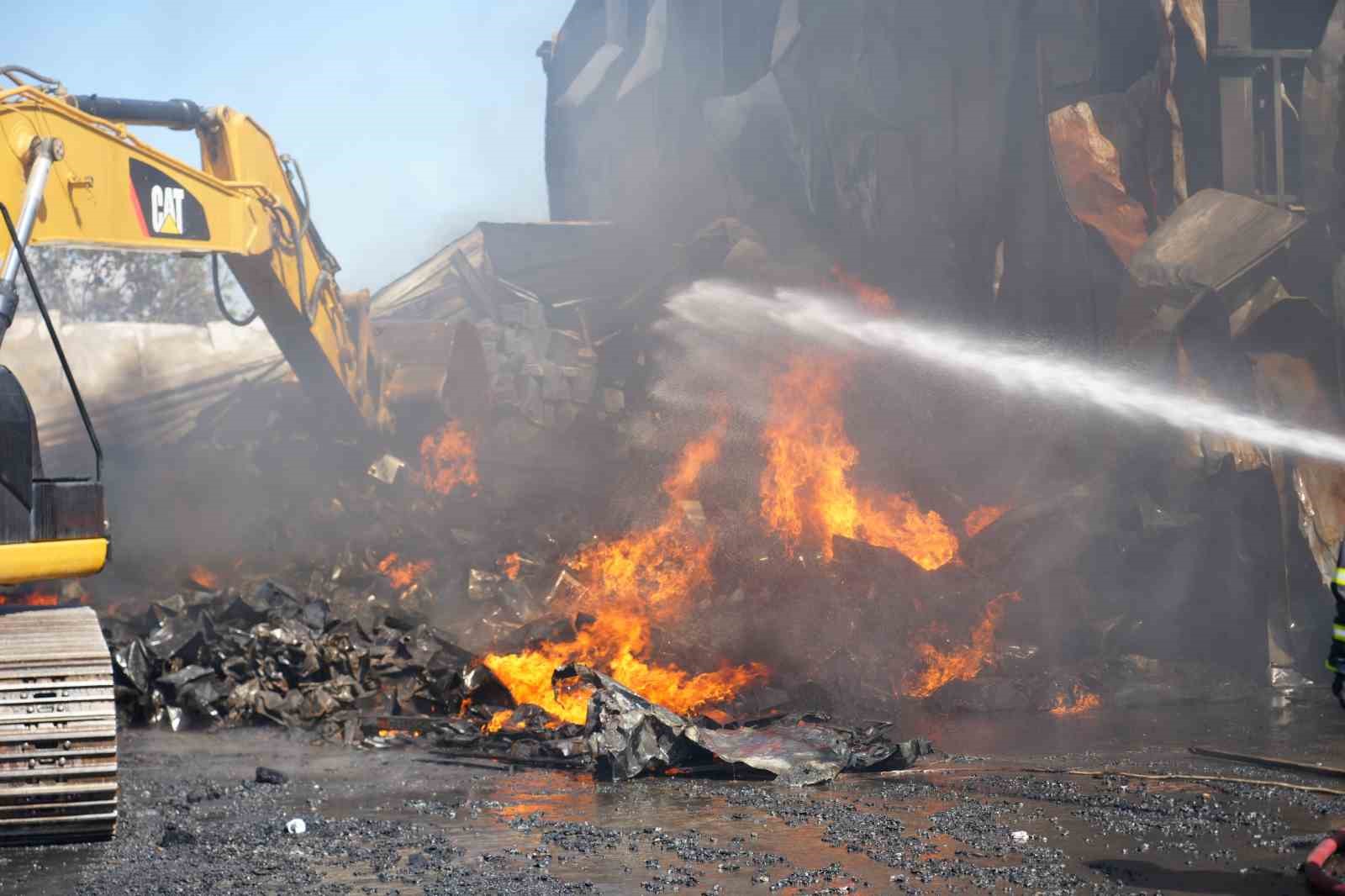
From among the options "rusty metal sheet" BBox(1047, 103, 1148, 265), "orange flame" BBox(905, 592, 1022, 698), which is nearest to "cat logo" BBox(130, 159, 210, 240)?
"orange flame" BBox(905, 592, 1022, 698)

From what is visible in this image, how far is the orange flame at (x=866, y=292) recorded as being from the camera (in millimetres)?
16859

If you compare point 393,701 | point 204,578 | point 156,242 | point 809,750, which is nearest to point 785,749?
point 809,750

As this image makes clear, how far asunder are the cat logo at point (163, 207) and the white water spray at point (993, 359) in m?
8.16

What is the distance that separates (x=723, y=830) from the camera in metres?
6.95

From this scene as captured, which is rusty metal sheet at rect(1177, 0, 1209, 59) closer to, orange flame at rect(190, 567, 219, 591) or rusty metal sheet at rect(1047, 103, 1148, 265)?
rusty metal sheet at rect(1047, 103, 1148, 265)

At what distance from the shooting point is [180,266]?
4397 centimetres

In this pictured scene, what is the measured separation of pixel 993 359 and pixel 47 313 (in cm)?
1116

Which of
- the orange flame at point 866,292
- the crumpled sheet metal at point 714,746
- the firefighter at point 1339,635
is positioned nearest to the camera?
the firefighter at point 1339,635

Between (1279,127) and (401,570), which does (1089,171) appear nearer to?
Answer: (1279,127)

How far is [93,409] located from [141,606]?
6.15 meters

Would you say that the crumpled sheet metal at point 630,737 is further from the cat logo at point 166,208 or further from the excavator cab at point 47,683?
the cat logo at point 166,208

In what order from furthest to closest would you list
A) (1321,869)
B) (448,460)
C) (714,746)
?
(448,460) < (714,746) < (1321,869)

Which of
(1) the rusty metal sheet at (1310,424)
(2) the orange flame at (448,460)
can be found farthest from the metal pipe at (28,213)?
(1) the rusty metal sheet at (1310,424)

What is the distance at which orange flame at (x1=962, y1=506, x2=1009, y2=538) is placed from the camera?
46.1ft
